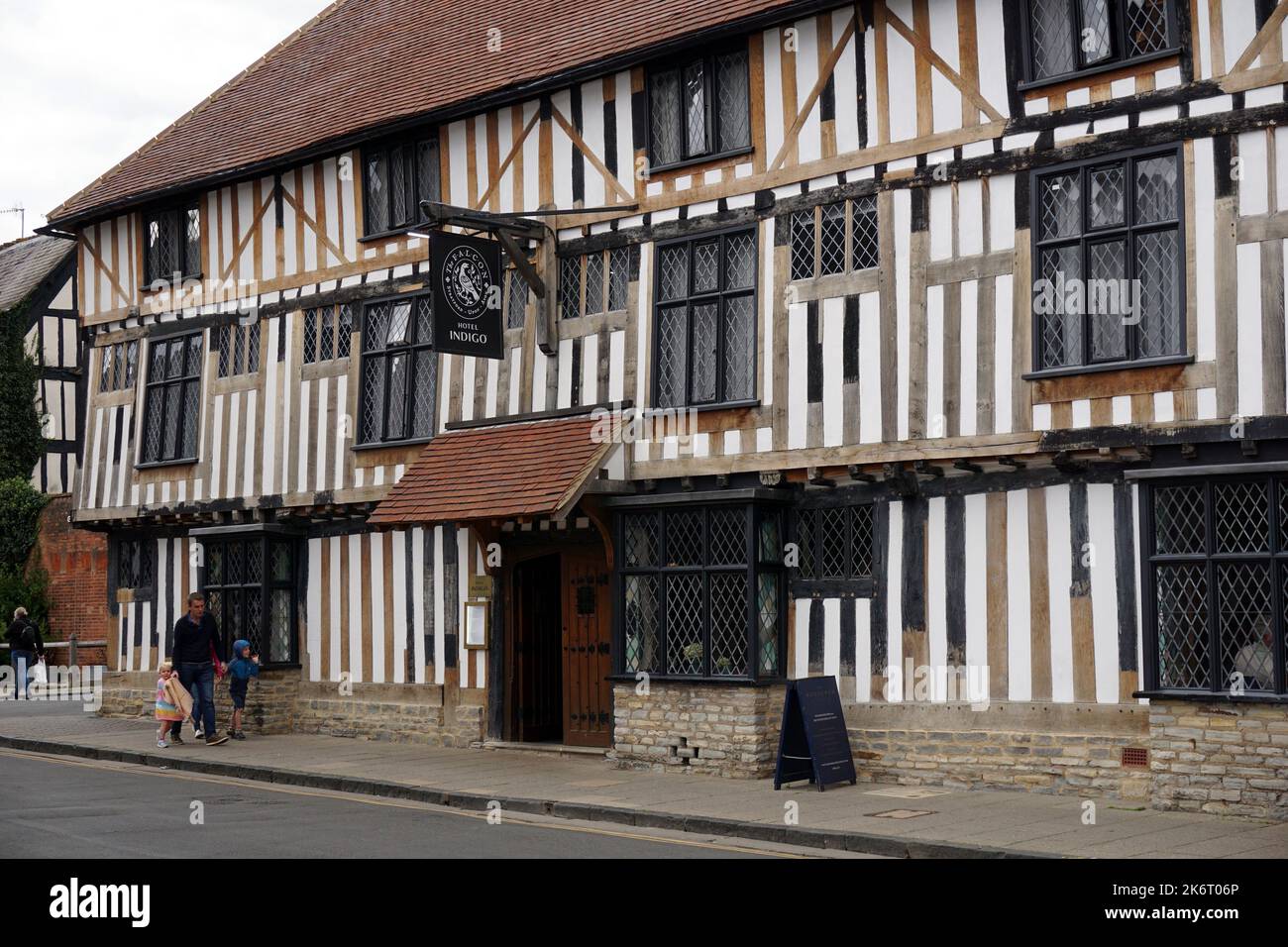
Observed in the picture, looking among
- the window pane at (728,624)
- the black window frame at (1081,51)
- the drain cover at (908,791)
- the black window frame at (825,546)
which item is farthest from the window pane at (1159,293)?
the window pane at (728,624)

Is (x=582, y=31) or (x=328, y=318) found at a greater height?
(x=582, y=31)

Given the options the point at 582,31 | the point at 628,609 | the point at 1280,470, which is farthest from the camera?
the point at 582,31

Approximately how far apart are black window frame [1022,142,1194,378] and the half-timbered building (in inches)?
1.3

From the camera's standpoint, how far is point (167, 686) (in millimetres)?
18000

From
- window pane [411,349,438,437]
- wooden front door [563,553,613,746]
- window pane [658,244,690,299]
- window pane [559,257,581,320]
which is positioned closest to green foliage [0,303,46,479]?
window pane [411,349,438,437]

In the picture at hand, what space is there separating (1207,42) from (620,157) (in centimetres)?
619

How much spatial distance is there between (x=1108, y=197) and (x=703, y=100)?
14.6ft

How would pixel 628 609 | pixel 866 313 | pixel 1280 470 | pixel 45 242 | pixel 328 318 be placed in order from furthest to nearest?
pixel 45 242, pixel 328 318, pixel 628 609, pixel 866 313, pixel 1280 470

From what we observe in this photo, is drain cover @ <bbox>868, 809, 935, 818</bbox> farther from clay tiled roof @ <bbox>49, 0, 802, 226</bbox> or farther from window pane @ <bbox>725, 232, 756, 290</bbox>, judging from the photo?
clay tiled roof @ <bbox>49, 0, 802, 226</bbox>

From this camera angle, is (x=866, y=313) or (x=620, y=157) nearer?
(x=866, y=313)

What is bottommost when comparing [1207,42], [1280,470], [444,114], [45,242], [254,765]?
[254,765]

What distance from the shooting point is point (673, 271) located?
615 inches

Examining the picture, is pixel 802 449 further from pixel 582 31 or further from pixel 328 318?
pixel 328 318

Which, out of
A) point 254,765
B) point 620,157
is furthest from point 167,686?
point 620,157
